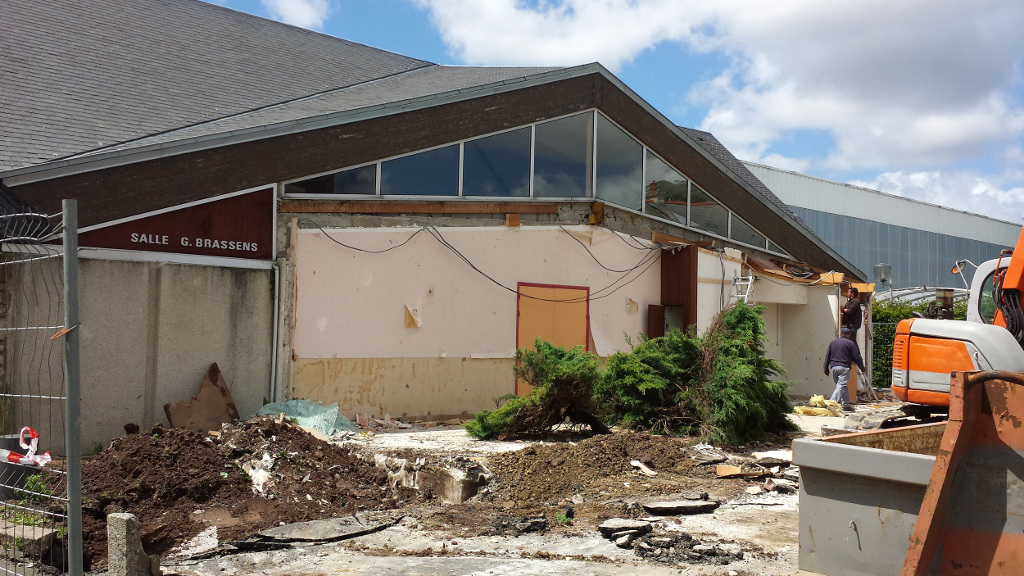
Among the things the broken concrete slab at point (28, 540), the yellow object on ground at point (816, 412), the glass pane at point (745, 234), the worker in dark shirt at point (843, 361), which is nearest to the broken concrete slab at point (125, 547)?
the broken concrete slab at point (28, 540)

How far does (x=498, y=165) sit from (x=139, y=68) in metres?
6.25

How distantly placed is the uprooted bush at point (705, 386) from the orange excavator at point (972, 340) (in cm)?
201

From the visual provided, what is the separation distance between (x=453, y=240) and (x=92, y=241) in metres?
5.58

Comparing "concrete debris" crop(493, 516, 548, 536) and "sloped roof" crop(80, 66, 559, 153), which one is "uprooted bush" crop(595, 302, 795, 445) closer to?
"concrete debris" crop(493, 516, 548, 536)

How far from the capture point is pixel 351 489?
312 inches

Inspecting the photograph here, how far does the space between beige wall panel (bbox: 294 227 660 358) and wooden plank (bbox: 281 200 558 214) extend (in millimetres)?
323

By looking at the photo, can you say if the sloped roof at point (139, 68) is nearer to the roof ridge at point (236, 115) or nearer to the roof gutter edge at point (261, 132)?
the roof ridge at point (236, 115)

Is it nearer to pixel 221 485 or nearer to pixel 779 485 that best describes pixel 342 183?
pixel 221 485

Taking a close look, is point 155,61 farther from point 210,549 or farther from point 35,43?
point 210,549

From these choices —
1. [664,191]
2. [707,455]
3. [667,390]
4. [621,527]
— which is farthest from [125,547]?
[664,191]

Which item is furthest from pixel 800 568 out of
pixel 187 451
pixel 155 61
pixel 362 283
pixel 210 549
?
pixel 155 61

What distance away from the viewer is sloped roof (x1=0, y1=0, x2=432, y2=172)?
35.1 feet

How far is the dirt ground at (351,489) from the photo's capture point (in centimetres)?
672

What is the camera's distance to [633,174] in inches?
637
